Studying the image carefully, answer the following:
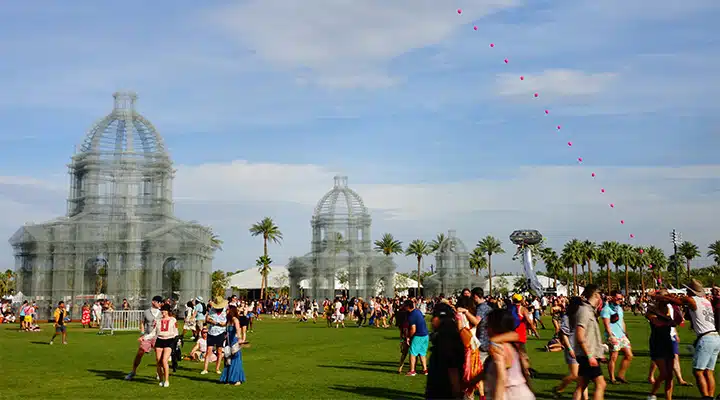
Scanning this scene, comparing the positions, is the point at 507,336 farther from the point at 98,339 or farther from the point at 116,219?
the point at 116,219

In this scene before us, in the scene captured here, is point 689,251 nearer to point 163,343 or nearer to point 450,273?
point 450,273

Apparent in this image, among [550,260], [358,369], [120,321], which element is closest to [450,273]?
[550,260]

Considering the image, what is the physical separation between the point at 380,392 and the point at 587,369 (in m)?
4.80

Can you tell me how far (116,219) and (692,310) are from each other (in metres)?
48.2

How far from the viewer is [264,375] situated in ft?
50.5

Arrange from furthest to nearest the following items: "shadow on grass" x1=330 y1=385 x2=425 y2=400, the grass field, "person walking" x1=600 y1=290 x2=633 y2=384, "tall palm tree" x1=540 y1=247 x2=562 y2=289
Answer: "tall palm tree" x1=540 y1=247 x2=562 y2=289, "person walking" x1=600 y1=290 x2=633 y2=384, the grass field, "shadow on grass" x1=330 y1=385 x2=425 y2=400

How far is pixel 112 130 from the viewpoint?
5422 centimetres

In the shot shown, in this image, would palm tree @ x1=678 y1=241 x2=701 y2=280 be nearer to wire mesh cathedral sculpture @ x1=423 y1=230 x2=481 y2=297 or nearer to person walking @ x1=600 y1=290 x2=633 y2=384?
wire mesh cathedral sculpture @ x1=423 y1=230 x2=481 y2=297

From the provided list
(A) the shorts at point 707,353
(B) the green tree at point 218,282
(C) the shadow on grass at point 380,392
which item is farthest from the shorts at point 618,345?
(B) the green tree at point 218,282

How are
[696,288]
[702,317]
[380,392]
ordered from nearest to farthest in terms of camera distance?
[702,317], [696,288], [380,392]

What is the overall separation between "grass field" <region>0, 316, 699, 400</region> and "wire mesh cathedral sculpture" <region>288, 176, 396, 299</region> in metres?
41.7

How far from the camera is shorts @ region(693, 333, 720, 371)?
10.3 meters

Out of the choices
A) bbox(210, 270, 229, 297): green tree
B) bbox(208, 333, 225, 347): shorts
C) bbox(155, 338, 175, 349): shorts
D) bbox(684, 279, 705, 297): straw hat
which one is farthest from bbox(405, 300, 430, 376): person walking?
bbox(210, 270, 229, 297): green tree

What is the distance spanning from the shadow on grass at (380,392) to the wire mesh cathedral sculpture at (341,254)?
5272cm
